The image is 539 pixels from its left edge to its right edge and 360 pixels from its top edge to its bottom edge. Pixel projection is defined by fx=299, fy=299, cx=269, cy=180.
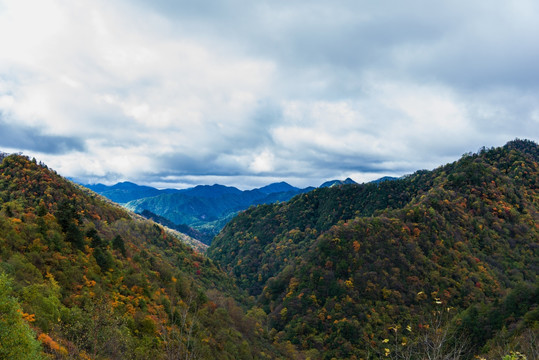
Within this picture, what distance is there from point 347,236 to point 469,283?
4751cm

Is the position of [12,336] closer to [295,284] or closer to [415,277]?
[295,284]

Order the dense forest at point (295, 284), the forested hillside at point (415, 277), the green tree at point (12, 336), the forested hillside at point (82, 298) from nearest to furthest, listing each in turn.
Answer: the green tree at point (12, 336), the forested hillside at point (82, 298), the dense forest at point (295, 284), the forested hillside at point (415, 277)

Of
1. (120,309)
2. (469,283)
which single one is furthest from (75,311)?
(469,283)

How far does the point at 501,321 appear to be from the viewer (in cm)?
7825

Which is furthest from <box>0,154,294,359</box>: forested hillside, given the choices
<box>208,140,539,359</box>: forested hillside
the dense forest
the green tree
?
<box>208,140,539,359</box>: forested hillside

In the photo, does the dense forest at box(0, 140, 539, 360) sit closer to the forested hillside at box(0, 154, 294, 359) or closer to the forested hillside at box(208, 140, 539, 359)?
the forested hillside at box(0, 154, 294, 359)

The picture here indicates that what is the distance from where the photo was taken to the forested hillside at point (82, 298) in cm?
2264

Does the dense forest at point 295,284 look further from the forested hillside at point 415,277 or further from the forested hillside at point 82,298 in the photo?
the forested hillside at point 415,277

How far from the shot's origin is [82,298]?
3991cm

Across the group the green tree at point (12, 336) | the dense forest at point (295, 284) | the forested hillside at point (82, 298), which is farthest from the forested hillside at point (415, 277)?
the green tree at point (12, 336)

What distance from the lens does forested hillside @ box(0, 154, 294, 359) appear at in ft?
74.3

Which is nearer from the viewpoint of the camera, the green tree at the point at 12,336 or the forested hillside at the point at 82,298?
the green tree at the point at 12,336

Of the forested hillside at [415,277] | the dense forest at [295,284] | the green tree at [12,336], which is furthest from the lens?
the forested hillside at [415,277]

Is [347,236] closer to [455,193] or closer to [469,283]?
[469,283]
